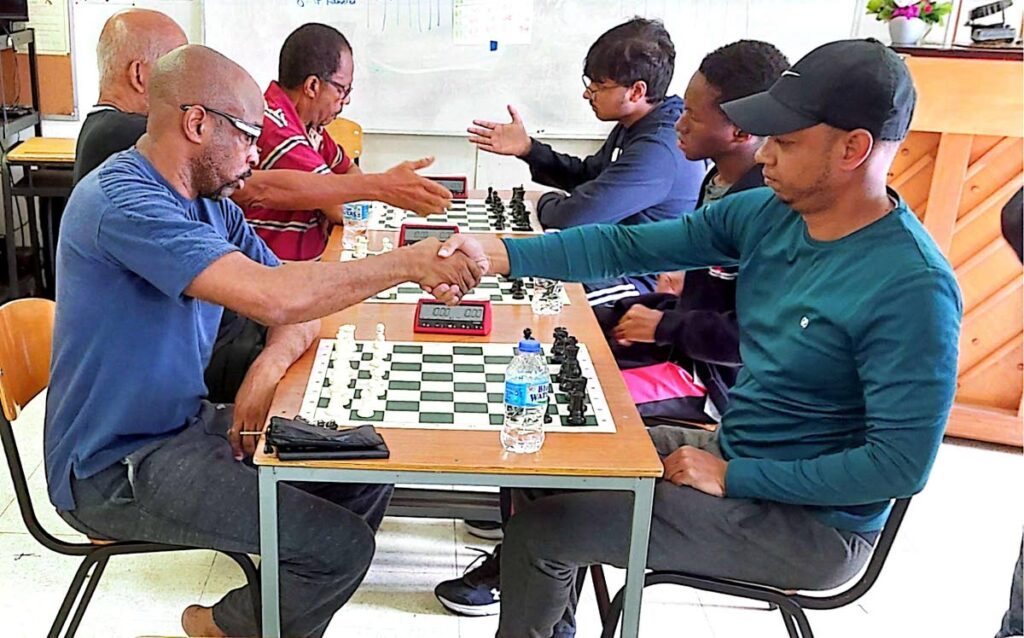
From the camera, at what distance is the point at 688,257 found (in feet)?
7.28

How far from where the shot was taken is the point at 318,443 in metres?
1.64

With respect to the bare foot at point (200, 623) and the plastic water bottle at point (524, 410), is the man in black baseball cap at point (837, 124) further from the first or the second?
the bare foot at point (200, 623)

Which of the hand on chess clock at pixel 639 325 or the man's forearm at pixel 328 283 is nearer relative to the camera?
the man's forearm at pixel 328 283

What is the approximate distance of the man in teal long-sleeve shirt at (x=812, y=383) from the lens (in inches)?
65.7

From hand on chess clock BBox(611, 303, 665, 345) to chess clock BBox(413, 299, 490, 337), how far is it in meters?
0.36

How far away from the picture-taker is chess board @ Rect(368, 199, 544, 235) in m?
3.09

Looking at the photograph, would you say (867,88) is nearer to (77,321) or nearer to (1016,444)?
(77,321)

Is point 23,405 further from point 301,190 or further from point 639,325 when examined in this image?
point 639,325

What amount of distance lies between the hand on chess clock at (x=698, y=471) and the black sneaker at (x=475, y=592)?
820 mm

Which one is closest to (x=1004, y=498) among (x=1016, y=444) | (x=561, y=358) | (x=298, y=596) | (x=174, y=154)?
(x=1016, y=444)

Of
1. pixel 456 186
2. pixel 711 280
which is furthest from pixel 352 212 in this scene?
pixel 711 280

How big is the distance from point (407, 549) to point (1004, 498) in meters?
2.09

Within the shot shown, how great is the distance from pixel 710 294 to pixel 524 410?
842 mm

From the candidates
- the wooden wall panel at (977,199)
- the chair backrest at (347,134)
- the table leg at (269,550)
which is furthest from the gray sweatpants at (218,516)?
the wooden wall panel at (977,199)
